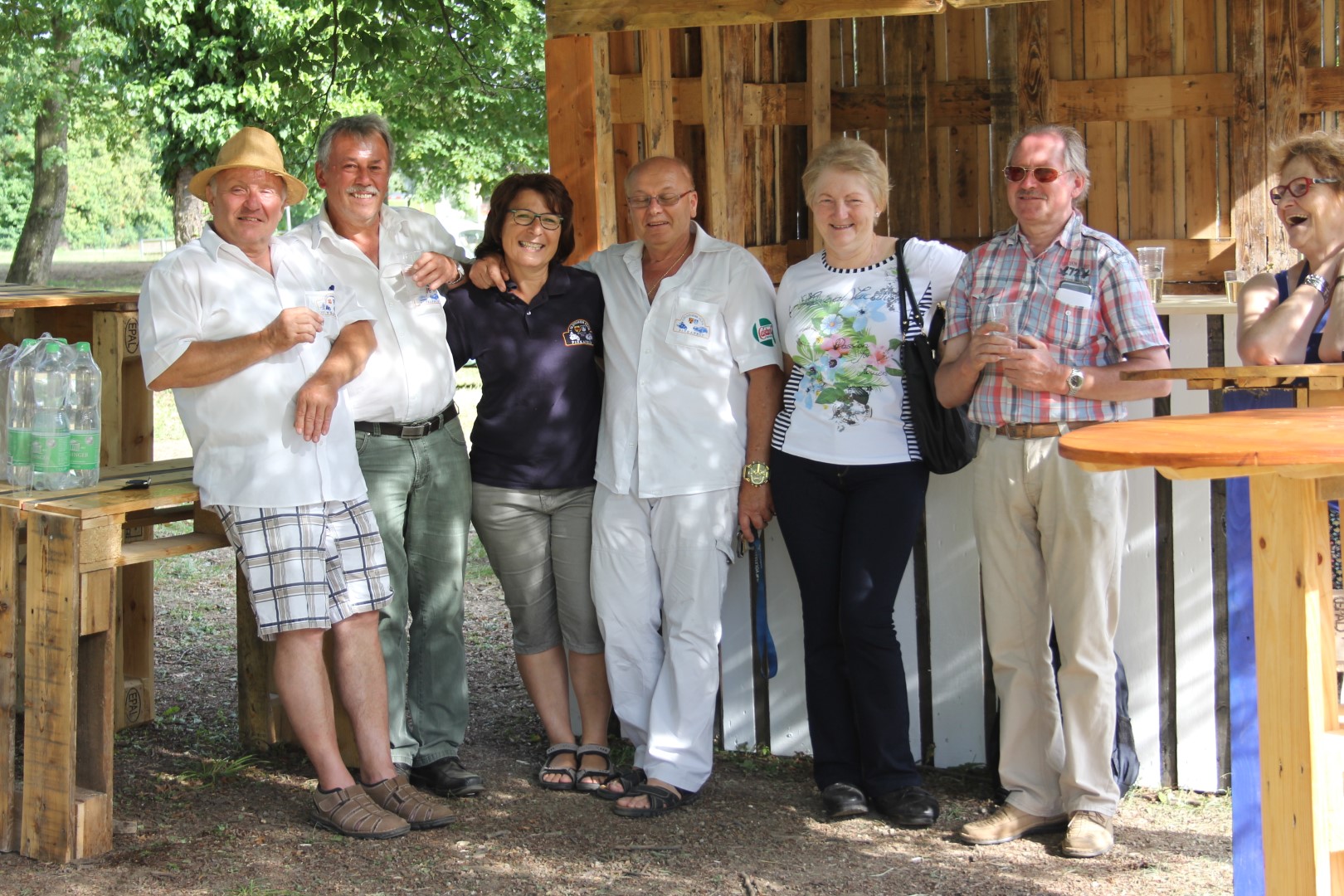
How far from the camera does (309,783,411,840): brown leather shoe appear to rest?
3865mm

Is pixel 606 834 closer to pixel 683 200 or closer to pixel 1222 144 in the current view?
pixel 683 200

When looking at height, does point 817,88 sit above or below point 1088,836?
above

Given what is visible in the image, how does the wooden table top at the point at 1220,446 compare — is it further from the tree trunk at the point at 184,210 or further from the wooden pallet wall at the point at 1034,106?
the tree trunk at the point at 184,210

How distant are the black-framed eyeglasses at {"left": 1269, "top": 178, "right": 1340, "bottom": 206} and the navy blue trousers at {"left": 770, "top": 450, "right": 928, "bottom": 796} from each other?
3.80ft

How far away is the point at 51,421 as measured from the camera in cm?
399

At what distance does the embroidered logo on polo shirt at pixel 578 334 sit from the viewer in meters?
4.08

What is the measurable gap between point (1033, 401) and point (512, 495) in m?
1.55

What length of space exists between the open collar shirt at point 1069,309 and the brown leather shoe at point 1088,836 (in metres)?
1.09

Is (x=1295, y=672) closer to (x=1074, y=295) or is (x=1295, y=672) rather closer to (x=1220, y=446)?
(x=1220, y=446)

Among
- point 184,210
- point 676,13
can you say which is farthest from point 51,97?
point 676,13

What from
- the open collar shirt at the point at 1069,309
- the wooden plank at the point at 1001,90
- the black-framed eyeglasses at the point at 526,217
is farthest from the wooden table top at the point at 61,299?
the wooden plank at the point at 1001,90

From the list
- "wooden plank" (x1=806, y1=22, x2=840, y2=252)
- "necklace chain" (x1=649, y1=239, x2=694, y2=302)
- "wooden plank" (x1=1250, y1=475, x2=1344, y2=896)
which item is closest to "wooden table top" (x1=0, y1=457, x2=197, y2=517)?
"necklace chain" (x1=649, y1=239, x2=694, y2=302)

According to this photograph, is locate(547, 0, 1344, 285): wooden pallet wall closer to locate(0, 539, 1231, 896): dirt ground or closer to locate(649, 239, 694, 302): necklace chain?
locate(649, 239, 694, 302): necklace chain

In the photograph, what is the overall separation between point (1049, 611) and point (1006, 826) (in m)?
0.61
